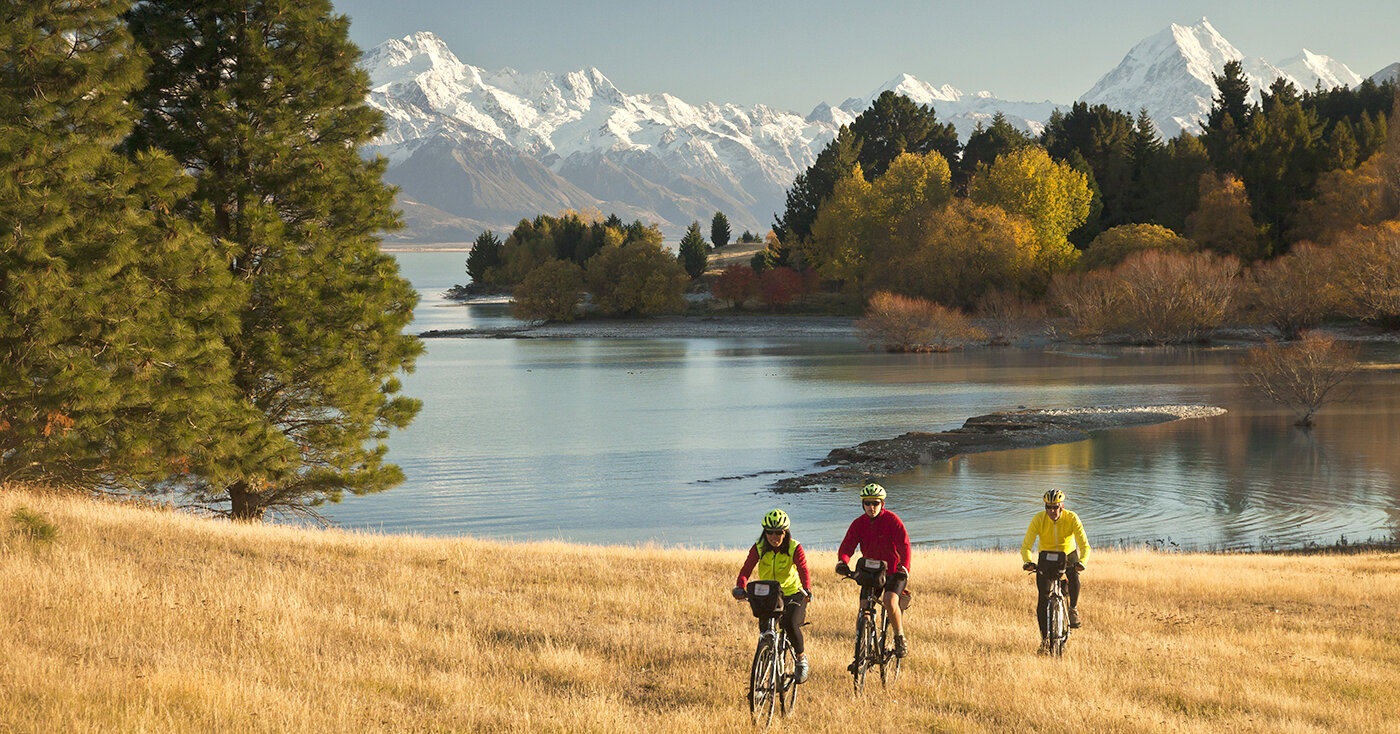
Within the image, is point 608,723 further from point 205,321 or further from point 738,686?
point 205,321

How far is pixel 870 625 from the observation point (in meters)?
11.1

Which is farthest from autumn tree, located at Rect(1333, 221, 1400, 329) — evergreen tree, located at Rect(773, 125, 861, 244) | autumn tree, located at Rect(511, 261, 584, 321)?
Answer: autumn tree, located at Rect(511, 261, 584, 321)

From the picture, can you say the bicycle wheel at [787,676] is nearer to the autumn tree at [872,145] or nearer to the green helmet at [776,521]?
the green helmet at [776,521]

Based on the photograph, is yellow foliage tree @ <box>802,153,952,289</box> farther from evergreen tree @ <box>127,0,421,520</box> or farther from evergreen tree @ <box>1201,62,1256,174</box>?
evergreen tree @ <box>127,0,421,520</box>

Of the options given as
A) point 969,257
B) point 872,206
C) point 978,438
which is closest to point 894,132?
point 872,206

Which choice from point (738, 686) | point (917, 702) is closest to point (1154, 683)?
point (917, 702)

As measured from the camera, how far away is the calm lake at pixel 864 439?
1308 inches

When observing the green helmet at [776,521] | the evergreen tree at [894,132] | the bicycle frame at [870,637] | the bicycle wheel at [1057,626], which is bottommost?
the bicycle wheel at [1057,626]

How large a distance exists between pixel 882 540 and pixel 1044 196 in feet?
318

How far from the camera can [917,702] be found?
11.0 m

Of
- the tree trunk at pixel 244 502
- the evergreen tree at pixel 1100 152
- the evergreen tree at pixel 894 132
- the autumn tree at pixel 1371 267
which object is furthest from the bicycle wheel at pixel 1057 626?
the evergreen tree at pixel 894 132

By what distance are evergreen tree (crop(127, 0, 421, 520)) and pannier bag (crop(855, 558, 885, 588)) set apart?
15.7 m

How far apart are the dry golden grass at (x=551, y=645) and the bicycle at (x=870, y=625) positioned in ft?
1.05

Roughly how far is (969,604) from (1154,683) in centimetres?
528
